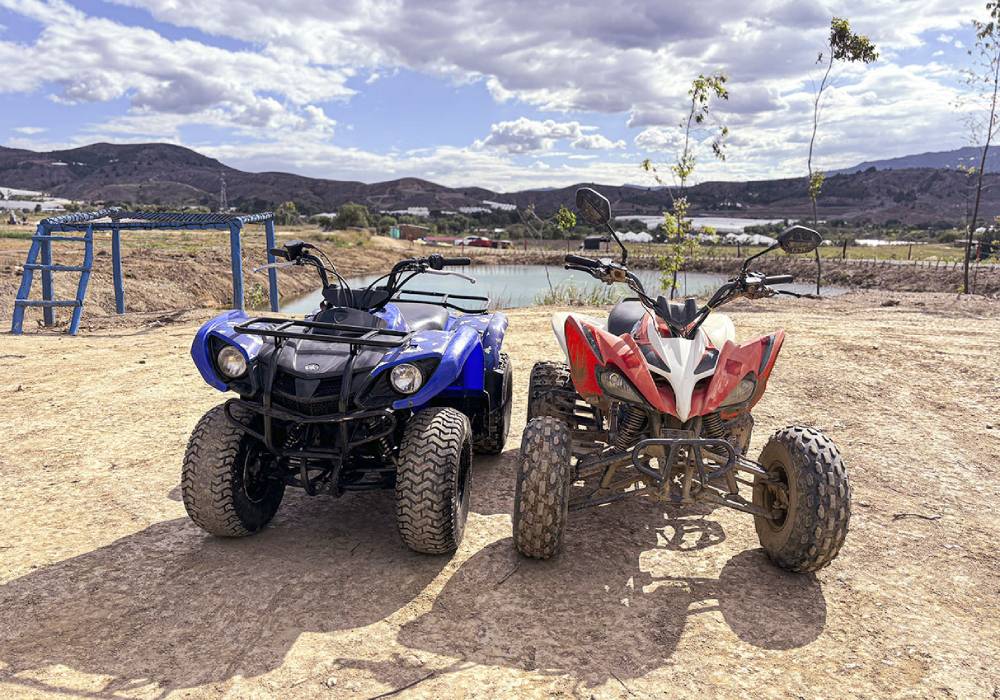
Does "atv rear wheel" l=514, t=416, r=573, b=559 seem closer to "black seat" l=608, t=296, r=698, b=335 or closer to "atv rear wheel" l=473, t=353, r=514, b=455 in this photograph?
"black seat" l=608, t=296, r=698, b=335

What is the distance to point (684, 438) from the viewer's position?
11.1 feet

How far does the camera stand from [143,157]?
581 ft

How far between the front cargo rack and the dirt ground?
114 centimetres

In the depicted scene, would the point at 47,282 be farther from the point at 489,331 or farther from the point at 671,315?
the point at 671,315

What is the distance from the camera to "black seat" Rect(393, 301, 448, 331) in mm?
4477

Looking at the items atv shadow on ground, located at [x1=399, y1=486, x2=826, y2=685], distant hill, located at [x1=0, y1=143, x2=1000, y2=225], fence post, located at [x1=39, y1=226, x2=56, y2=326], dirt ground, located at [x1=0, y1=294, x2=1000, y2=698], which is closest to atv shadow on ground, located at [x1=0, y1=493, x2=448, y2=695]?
dirt ground, located at [x1=0, y1=294, x2=1000, y2=698]

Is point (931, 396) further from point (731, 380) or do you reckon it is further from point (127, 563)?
point (127, 563)

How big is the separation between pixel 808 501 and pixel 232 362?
2.89 m

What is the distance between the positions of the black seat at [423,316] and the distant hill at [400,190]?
7723cm

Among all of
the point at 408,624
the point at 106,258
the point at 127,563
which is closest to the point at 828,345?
the point at 408,624

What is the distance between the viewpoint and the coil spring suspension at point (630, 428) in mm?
3723

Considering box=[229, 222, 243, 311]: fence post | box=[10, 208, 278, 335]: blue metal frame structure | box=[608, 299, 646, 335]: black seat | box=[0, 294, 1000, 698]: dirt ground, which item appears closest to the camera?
box=[0, 294, 1000, 698]: dirt ground

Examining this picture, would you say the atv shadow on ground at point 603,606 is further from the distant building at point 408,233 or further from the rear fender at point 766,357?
the distant building at point 408,233

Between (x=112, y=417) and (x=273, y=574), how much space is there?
3681 millimetres
